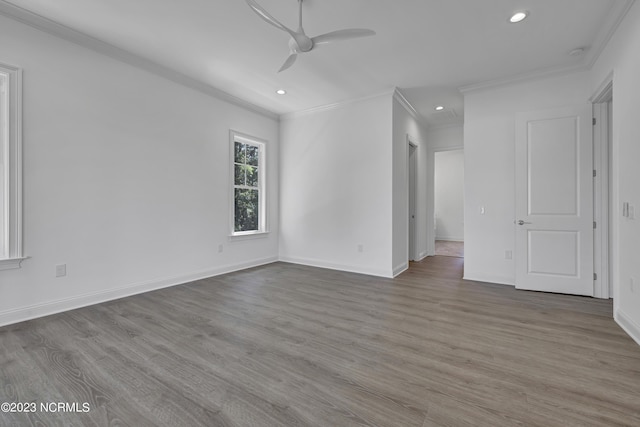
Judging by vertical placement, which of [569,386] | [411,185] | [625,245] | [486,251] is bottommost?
[569,386]

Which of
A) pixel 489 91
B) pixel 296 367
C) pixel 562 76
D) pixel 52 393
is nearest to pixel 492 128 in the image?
pixel 489 91

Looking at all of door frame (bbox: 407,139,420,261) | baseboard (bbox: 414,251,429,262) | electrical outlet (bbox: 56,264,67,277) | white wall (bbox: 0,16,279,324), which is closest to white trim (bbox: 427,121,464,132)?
door frame (bbox: 407,139,420,261)

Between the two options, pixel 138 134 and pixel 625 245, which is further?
pixel 138 134

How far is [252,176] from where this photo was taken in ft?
17.4

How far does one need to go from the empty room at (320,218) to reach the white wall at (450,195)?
15.7ft

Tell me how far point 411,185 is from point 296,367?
15.9 ft

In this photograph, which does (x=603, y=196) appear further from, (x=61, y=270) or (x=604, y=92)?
(x=61, y=270)

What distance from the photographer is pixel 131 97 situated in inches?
135

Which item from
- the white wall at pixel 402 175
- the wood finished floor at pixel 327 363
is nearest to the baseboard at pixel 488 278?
the wood finished floor at pixel 327 363

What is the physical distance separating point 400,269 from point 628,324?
2.63m

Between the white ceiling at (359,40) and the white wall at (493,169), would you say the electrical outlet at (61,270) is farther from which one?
the white wall at (493,169)

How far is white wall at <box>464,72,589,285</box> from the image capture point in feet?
12.8

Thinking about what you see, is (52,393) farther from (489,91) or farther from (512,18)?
(489,91)

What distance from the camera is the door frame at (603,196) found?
333cm
